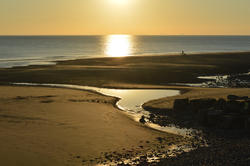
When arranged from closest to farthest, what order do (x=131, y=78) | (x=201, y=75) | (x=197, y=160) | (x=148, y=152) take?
1. (x=197, y=160)
2. (x=148, y=152)
3. (x=131, y=78)
4. (x=201, y=75)

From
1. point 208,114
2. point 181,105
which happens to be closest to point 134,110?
point 181,105

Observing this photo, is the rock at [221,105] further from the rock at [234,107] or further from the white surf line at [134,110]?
the white surf line at [134,110]

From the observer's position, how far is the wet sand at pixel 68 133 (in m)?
17.9

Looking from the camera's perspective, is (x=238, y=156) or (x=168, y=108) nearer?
(x=238, y=156)

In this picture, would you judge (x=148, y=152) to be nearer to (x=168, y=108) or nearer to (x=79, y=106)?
(x=168, y=108)

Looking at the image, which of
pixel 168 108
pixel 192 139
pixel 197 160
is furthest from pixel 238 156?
pixel 168 108

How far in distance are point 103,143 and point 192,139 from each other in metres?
4.73

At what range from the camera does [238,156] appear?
16609 mm

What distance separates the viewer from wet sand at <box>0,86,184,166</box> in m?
17.9

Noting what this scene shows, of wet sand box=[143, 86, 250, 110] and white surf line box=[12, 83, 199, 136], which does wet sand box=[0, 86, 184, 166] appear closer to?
white surf line box=[12, 83, 199, 136]

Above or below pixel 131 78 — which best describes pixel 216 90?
below

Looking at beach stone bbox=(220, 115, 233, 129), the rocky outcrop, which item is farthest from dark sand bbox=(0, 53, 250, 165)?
beach stone bbox=(220, 115, 233, 129)

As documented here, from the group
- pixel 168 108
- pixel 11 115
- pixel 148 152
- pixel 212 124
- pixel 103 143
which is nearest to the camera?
pixel 148 152

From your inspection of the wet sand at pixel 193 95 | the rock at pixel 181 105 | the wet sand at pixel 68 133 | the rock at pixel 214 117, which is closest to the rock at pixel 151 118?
the wet sand at pixel 68 133
